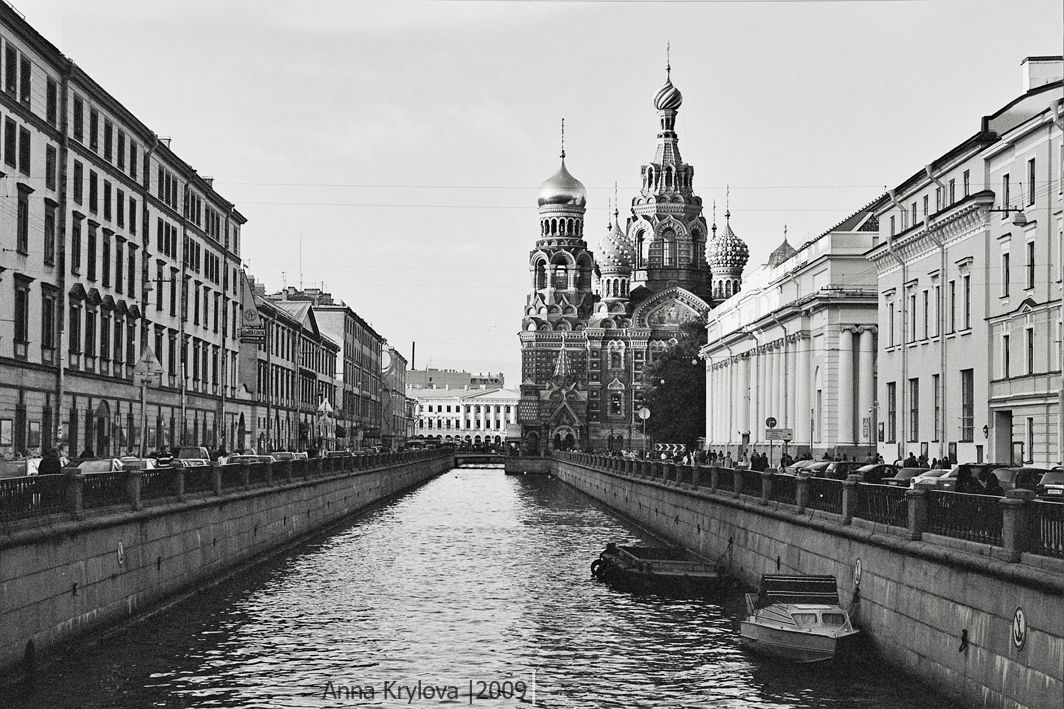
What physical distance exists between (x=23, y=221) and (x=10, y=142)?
3.13 m

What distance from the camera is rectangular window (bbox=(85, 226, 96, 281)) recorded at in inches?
2367

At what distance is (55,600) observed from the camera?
81.6 ft

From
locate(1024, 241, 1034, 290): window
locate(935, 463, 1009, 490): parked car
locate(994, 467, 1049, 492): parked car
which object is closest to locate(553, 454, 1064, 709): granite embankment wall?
locate(935, 463, 1009, 490): parked car

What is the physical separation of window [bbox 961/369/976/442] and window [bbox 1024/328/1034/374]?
21.4ft

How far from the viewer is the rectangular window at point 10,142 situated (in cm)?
4934

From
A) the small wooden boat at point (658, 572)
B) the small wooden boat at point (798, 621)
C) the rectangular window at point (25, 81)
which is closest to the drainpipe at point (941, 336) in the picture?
the small wooden boat at point (658, 572)

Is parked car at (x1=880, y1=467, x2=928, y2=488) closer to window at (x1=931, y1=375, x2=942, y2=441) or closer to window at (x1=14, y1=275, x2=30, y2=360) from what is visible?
window at (x1=931, y1=375, x2=942, y2=441)

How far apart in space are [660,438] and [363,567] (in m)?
104

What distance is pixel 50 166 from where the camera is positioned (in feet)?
181

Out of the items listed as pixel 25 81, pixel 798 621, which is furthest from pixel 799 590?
pixel 25 81

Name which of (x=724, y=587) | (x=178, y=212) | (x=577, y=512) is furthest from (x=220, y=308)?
(x=724, y=587)

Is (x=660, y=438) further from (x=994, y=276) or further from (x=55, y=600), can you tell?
(x=55, y=600)

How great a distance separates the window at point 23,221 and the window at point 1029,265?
3493 centimetres

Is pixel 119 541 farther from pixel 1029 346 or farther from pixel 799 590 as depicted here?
pixel 1029 346
